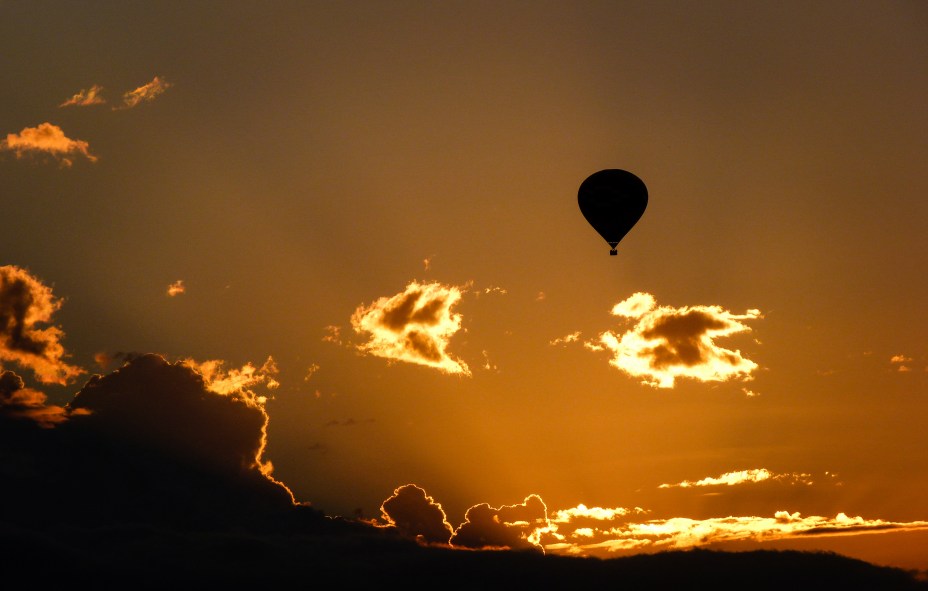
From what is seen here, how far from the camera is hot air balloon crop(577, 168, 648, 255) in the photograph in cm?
10419

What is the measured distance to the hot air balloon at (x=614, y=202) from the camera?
342 ft

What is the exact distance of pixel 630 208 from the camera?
104500mm

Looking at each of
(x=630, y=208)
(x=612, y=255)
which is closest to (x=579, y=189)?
(x=630, y=208)

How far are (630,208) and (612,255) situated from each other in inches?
400

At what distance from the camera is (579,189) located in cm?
10756

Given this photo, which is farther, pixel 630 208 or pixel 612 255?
pixel 630 208

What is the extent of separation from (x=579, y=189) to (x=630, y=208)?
6.59 meters

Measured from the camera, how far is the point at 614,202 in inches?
4114

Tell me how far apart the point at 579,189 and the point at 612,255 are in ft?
45.0

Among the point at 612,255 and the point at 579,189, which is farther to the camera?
the point at 579,189

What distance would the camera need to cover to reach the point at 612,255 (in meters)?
96.6

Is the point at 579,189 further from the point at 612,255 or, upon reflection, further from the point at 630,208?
the point at 612,255

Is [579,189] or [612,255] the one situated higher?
[579,189]
